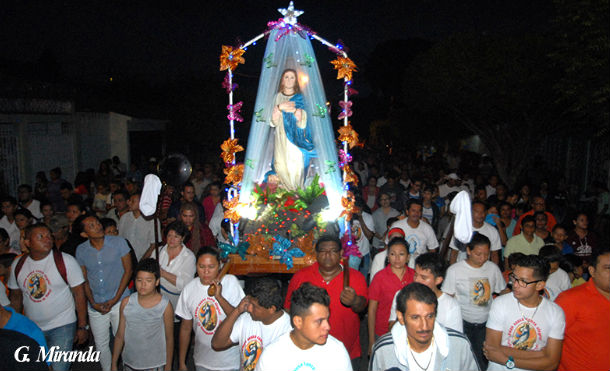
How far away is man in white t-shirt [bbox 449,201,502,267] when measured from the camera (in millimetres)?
5543

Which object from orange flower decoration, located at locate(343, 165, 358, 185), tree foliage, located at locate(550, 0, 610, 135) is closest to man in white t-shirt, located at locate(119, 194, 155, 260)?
orange flower decoration, located at locate(343, 165, 358, 185)

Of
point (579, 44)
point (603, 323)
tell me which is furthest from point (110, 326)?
point (579, 44)

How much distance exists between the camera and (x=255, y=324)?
329 cm

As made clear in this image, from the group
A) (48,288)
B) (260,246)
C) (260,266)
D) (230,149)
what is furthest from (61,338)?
(230,149)

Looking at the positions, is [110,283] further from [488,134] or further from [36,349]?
[488,134]

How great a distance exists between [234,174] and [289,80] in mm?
1679

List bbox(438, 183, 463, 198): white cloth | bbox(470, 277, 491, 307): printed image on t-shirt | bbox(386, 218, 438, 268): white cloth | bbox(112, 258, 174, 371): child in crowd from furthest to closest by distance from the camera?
bbox(438, 183, 463, 198): white cloth, bbox(386, 218, 438, 268): white cloth, bbox(470, 277, 491, 307): printed image on t-shirt, bbox(112, 258, 174, 371): child in crowd

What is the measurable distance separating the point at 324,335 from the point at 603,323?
214cm

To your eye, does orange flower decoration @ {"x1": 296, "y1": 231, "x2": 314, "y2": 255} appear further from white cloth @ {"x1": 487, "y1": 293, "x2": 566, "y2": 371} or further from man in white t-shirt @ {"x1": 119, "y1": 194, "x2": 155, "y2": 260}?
white cloth @ {"x1": 487, "y1": 293, "x2": 566, "y2": 371}

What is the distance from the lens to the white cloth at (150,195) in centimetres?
501

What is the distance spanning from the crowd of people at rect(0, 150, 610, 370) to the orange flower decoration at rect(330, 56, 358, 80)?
2.06 metres

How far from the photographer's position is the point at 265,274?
5.90 m

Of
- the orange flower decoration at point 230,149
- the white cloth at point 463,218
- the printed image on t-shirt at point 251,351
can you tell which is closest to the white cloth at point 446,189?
the orange flower decoration at point 230,149

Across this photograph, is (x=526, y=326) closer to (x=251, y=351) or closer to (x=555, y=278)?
(x=555, y=278)
